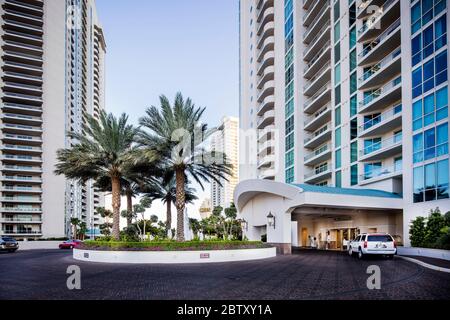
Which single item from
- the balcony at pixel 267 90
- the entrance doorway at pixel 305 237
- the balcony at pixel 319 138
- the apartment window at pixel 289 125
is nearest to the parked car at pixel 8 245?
the entrance doorway at pixel 305 237

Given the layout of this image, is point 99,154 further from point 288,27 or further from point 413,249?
point 288,27

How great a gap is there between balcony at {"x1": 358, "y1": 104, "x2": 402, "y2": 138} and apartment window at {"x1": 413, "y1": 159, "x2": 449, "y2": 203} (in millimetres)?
5249

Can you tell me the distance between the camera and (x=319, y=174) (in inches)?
1834

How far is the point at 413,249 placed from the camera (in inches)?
1075

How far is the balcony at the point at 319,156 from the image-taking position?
46.0m

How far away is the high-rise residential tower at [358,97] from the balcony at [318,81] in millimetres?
163

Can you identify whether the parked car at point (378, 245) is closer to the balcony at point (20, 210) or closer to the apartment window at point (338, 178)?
the apartment window at point (338, 178)

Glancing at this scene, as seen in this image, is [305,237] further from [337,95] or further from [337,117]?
[337,95]

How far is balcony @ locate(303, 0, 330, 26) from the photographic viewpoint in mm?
49156

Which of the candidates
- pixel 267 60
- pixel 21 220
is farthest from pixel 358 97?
pixel 21 220

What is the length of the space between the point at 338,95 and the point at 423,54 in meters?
13.9

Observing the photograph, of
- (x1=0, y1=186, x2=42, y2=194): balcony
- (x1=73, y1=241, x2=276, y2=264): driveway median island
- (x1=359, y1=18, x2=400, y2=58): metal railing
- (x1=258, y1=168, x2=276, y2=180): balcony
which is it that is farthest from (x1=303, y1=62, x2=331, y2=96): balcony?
(x1=0, y1=186, x2=42, y2=194): balcony
